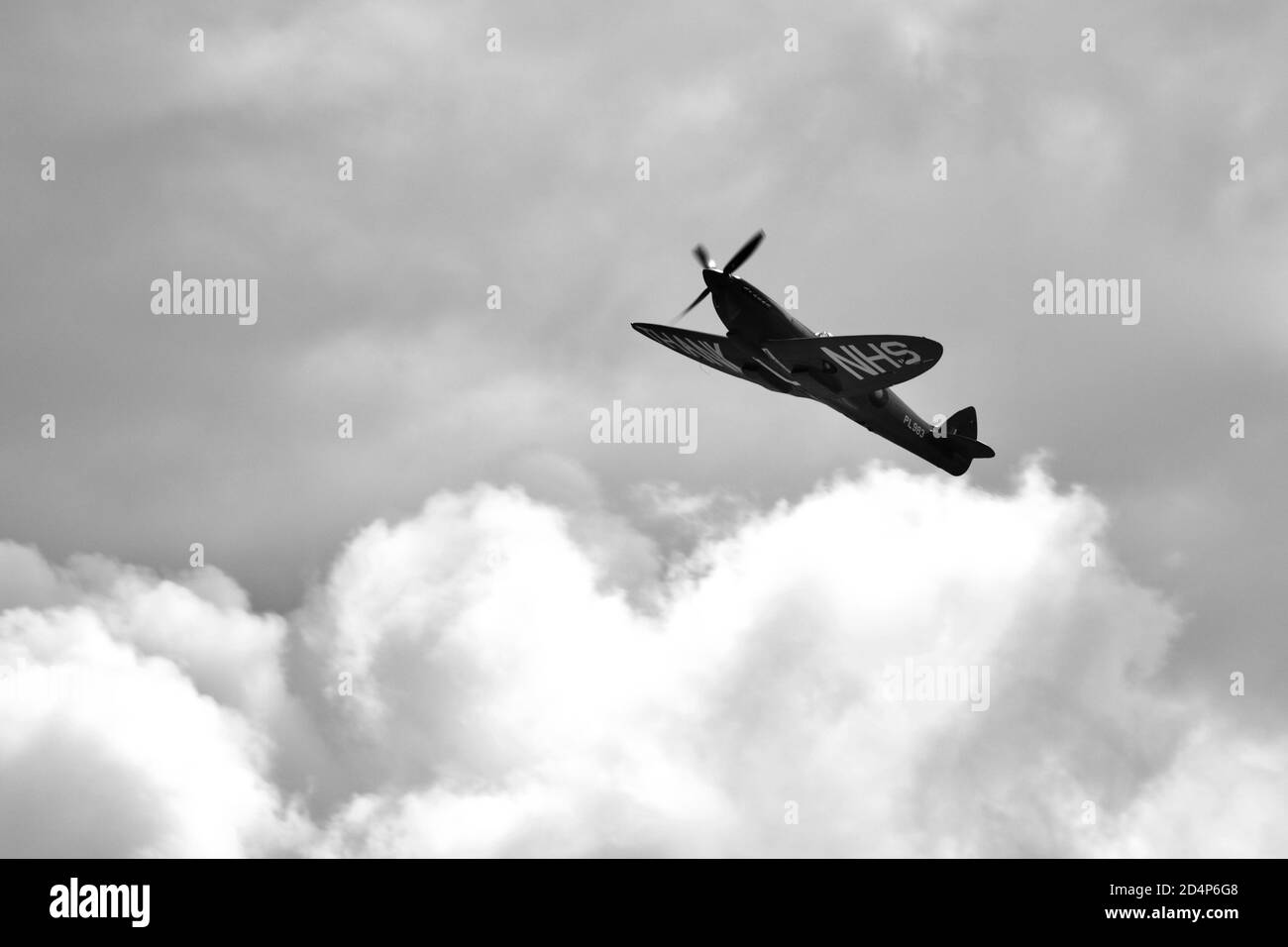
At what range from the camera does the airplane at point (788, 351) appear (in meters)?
43.8

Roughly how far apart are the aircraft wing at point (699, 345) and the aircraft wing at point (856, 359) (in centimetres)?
261

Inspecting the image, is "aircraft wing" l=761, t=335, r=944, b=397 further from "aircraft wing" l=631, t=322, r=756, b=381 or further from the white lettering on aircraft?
"aircraft wing" l=631, t=322, r=756, b=381

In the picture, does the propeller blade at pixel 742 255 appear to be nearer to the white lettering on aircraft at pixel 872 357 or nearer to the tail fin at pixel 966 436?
the white lettering on aircraft at pixel 872 357

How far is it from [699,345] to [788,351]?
5.62 metres

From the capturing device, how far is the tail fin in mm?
55156

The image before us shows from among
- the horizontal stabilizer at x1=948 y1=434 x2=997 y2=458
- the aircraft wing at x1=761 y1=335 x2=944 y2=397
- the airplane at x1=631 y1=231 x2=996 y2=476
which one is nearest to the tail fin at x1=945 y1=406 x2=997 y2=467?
the horizontal stabilizer at x1=948 y1=434 x2=997 y2=458

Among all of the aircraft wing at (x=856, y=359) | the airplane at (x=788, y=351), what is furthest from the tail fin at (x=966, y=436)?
the aircraft wing at (x=856, y=359)

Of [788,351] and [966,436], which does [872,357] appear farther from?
[966,436]

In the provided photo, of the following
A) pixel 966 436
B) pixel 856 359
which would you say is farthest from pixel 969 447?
pixel 856 359

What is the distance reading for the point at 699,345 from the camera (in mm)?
50719

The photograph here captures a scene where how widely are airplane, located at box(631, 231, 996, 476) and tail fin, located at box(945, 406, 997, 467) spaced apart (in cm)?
527
